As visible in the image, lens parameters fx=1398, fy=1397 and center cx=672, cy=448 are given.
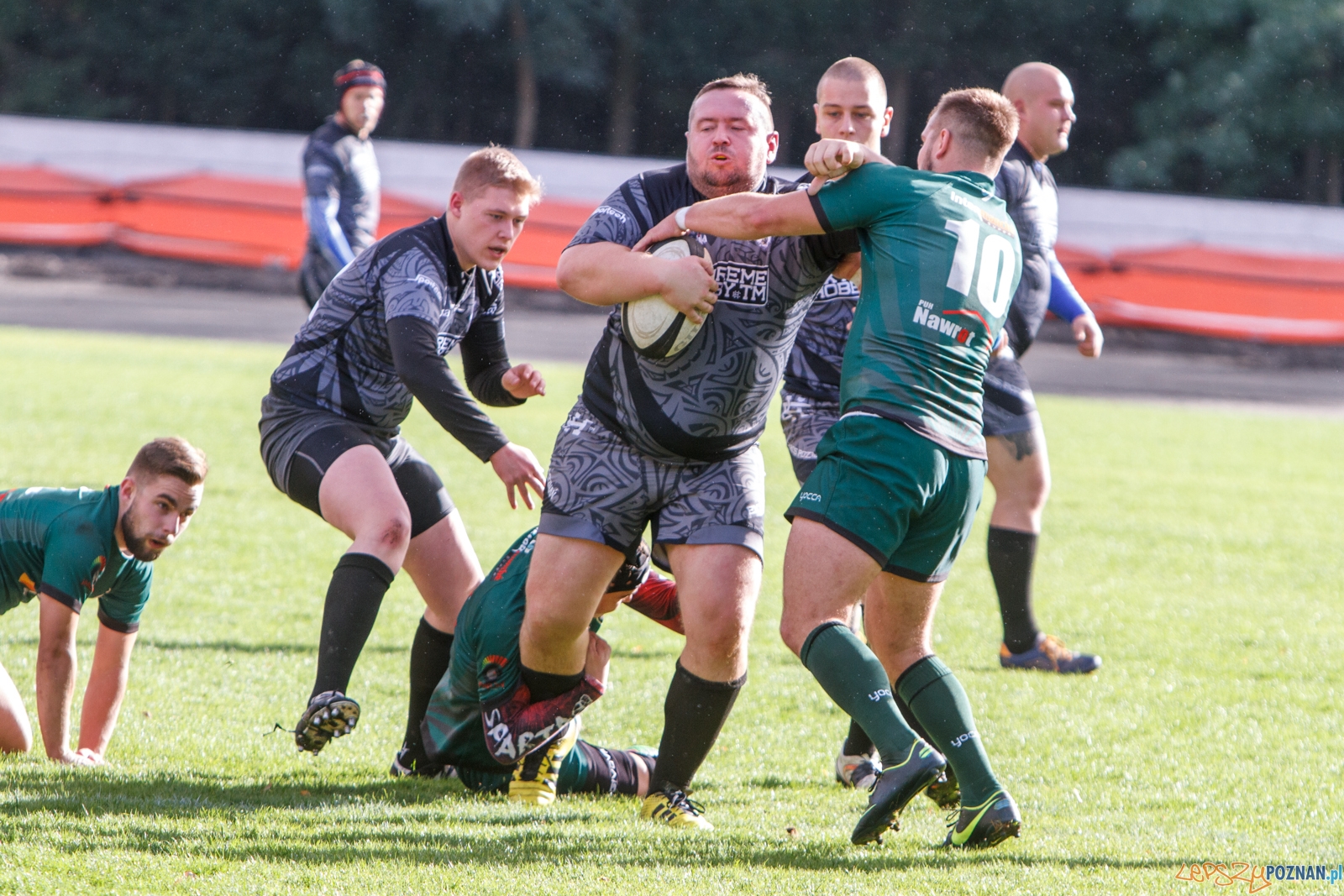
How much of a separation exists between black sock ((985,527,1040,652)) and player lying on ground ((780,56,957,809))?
134 centimetres

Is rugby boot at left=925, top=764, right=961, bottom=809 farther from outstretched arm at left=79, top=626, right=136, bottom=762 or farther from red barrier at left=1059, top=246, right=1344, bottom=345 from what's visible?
red barrier at left=1059, top=246, right=1344, bottom=345

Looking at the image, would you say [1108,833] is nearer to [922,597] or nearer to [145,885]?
[922,597]

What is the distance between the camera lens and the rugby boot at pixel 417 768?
439 centimetres

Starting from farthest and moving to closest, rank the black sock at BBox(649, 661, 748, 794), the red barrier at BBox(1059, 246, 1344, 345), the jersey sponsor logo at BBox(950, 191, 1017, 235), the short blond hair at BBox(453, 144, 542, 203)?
the red barrier at BBox(1059, 246, 1344, 345)
the short blond hair at BBox(453, 144, 542, 203)
the black sock at BBox(649, 661, 748, 794)
the jersey sponsor logo at BBox(950, 191, 1017, 235)

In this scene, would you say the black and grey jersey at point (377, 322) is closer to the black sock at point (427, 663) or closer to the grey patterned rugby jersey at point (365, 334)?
the grey patterned rugby jersey at point (365, 334)

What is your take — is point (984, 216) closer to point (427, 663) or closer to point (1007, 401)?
point (427, 663)

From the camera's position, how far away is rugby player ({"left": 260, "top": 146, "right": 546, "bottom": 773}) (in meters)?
4.25

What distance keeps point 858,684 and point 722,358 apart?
3.36ft

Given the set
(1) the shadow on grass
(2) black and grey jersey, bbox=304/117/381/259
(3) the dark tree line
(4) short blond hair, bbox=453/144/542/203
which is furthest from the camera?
(3) the dark tree line

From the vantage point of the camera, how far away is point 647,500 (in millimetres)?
4000

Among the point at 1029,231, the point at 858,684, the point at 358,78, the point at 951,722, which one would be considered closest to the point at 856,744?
the point at 951,722

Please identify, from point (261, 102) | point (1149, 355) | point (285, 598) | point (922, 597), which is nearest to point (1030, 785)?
point (922, 597)

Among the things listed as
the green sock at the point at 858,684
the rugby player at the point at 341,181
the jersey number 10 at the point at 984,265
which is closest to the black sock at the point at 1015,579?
the jersey number 10 at the point at 984,265

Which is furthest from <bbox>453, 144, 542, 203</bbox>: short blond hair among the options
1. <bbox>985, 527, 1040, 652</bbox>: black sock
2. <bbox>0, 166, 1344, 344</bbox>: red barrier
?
<bbox>0, 166, 1344, 344</bbox>: red barrier
